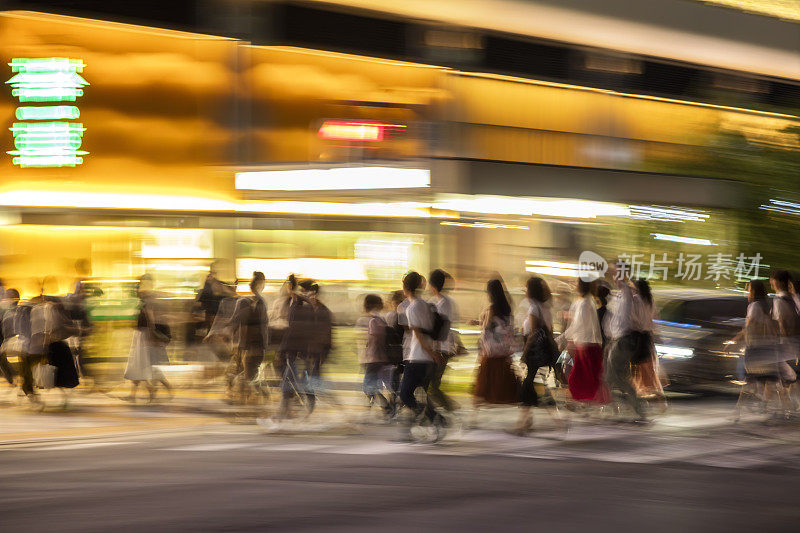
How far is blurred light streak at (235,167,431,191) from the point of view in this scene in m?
17.2

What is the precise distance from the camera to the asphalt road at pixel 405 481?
25.6 ft

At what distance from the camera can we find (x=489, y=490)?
9023 millimetres

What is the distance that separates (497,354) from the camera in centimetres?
1228

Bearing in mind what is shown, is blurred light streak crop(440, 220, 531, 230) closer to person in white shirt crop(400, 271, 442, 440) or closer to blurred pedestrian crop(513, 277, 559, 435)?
blurred pedestrian crop(513, 277, 559, 435)

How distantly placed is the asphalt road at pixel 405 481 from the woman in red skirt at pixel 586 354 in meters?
0.49

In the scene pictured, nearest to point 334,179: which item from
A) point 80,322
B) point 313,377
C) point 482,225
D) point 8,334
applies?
point 482,225

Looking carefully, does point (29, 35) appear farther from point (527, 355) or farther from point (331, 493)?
point (331, 493)

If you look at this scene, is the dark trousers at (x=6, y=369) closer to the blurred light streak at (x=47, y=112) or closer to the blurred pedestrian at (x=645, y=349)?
the blurred light streak at (x=47, y=112)

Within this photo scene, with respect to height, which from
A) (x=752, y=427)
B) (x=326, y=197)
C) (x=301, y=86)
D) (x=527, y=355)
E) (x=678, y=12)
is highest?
(x=678, y=12)

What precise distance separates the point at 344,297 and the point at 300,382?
6.58m

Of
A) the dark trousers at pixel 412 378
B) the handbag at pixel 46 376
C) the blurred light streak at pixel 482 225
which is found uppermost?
the blurred light streak at pixel 482 225

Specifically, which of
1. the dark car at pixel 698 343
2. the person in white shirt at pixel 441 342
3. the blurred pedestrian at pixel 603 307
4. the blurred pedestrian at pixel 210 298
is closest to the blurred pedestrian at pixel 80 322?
the blurred pedestrian at pixel 210 298

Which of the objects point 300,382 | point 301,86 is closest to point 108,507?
point 300,382

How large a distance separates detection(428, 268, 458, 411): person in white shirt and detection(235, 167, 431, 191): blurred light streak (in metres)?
4.82
